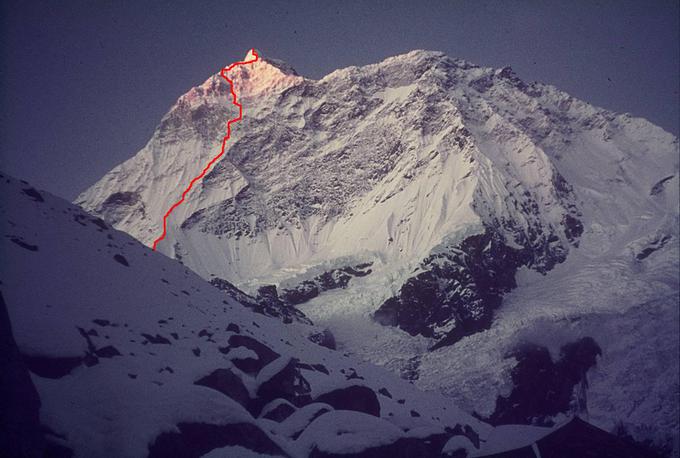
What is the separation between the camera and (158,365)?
102 ft

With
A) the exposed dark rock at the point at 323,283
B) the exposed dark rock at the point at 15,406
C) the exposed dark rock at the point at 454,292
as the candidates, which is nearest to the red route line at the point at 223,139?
the exposed dark rock at the point at 323,283

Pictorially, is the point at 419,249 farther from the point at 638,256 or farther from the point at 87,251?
the point at 87,251

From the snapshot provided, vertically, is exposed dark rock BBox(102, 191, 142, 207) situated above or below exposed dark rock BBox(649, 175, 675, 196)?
above

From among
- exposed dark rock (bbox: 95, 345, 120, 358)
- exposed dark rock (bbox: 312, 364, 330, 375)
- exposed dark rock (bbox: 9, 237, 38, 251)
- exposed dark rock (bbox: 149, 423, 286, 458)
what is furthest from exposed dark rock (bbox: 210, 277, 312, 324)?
exposed dark rock (bbox: 149, 423, 286, 458)

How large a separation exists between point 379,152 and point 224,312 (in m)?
95.6

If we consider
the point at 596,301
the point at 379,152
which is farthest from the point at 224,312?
the point at 379,152

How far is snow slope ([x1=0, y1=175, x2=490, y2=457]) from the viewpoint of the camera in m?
21.0

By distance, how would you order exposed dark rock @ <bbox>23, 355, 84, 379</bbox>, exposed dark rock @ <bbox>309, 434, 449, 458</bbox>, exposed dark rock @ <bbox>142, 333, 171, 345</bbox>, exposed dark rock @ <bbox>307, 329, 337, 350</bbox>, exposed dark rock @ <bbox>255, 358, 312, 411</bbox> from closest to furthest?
exposed dark rock @ <bbox>309, 434, 449, 458</bbox> → exposed dark rock @ <bbox>23, 355, 84, 379</bbox> → exposed dark rock @ <bbox>255, 358, 312, 411</bbox> → exposed dark rock @ <bbox>142, 333, 171, 345</bbox> → exposed dark rock @ <bbox>307, 329, 337, 350</bbox>

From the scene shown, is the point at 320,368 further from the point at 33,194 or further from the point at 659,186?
the point at 659,186

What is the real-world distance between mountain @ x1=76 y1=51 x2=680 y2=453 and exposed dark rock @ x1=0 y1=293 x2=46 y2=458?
57120 millimetres

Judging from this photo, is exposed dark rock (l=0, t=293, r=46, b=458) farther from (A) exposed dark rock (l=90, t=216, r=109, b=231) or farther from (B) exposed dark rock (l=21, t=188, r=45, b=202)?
(A) exposed dark rock (l=90, t=216, r=109, b=231)

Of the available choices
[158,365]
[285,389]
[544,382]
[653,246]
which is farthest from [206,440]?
[653,246]

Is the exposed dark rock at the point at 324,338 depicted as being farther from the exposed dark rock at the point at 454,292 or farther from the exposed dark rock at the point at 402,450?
the exposed dark rock at the point at 402,450

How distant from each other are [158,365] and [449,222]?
79.8 m
